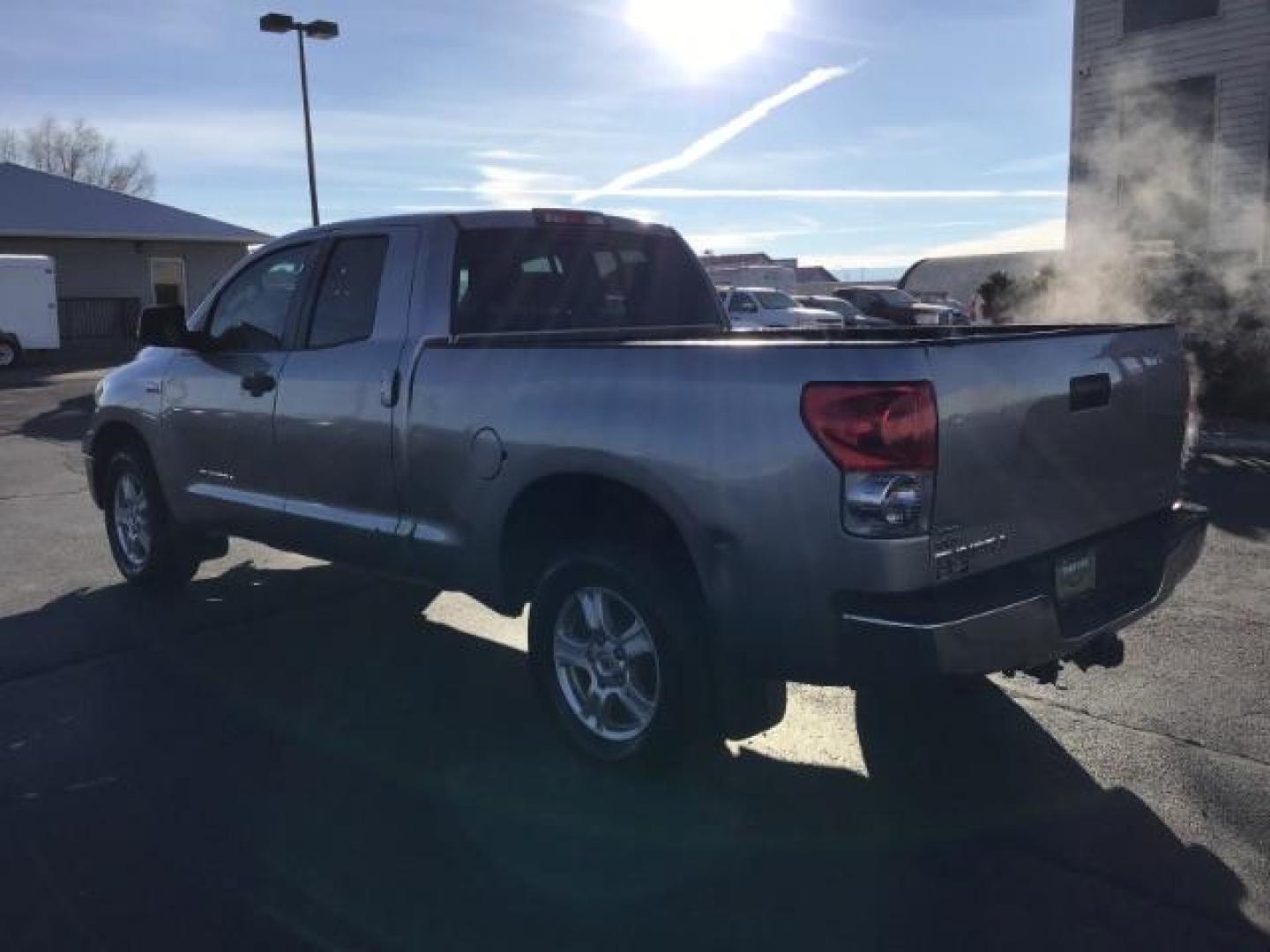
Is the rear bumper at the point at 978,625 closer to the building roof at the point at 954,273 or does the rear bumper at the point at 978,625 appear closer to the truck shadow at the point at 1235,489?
the truck shadow at the point at 1235,489

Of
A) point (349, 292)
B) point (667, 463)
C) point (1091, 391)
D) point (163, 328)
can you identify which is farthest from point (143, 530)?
point (1091, 391)

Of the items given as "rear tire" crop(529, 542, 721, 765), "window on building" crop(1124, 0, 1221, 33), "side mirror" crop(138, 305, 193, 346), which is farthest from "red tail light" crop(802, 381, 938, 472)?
"window on building" crop(1124, 0, 1221, 33)

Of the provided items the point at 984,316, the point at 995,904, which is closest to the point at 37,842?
the point at 995,904

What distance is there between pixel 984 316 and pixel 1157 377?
37.8 ft

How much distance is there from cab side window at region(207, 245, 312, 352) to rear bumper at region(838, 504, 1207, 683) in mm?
3174

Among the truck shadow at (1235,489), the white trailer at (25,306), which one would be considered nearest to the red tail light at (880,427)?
the truck shadow at (1235,489)

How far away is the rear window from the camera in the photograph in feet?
14.9

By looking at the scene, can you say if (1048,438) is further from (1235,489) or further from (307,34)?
(307,34)

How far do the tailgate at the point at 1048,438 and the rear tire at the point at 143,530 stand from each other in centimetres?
432

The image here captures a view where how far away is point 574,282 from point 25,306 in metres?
23.4

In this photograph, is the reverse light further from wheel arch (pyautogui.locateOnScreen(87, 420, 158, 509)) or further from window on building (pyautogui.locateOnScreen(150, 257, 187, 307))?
window on building (pyautogui.locateOnScreen(150, 257, 187, 307))

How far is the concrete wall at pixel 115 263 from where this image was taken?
28453 millimetres

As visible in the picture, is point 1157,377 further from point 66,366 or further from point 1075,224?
point 66,366

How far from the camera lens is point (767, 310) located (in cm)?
2567
